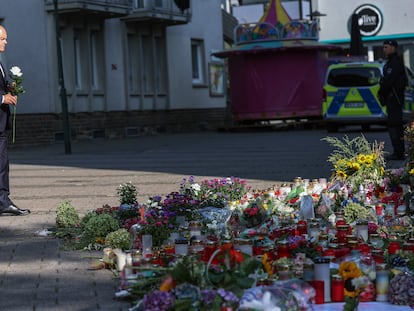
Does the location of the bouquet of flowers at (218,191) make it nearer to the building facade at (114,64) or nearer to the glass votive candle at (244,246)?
the glass votive candle at (244,246)

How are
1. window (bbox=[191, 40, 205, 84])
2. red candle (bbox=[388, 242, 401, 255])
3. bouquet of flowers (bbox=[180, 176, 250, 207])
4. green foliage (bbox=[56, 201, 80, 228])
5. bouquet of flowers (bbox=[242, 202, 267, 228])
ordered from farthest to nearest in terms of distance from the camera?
window (bbox=[191, 40, 205, 84])
green foliage (bbox=[56, 201, 80, 228])
bouquet of flowers (bbox=[180, 176, 250, 207])
bouquet of flowers (bbox=[242, 202, 267, 228])
red candle (bbox=[388, 242, 401, 255])

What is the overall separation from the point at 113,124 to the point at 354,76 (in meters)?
9.18

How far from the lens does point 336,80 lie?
32.9 metres

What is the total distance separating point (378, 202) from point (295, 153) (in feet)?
40.9

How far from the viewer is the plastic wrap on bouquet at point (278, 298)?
559 centimetres

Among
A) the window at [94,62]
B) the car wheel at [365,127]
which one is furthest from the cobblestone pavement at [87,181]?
the car wheel at [365,127]

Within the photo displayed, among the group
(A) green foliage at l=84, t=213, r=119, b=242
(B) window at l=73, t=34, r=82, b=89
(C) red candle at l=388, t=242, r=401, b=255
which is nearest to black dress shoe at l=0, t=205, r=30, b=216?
(A) green foliage at l=84, t=213, r=119, b=242

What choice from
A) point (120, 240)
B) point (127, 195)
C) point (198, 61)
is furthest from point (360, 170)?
point (198, 61)

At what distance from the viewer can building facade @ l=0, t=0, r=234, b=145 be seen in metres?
33.5

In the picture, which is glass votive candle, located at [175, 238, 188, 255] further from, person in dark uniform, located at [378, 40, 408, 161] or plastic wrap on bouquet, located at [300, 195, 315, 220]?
person in dark uniform, located at [378, 40, 408, 161]

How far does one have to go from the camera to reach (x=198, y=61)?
147ft

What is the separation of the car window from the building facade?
306 inches

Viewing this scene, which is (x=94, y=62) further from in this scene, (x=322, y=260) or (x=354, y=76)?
(x=322, y=260)

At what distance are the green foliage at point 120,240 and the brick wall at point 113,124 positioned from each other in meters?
23.9
